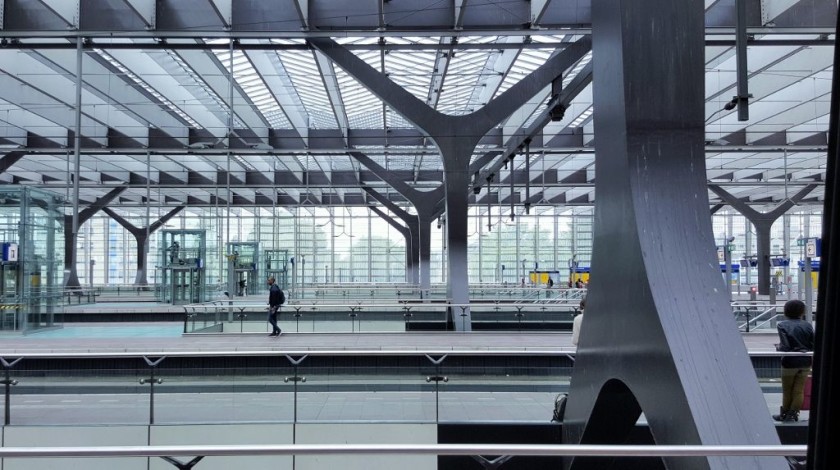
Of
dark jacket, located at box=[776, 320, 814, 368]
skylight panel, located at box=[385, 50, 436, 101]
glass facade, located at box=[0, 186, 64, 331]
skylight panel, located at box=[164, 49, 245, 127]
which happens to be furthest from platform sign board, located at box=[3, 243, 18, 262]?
dark jacket, located at box=[776, 320, 814, 368]

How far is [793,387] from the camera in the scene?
7590 mm

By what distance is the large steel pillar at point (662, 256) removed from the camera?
13.8 ft

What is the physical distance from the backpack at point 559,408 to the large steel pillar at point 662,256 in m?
2.06

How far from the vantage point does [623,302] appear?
201 inches

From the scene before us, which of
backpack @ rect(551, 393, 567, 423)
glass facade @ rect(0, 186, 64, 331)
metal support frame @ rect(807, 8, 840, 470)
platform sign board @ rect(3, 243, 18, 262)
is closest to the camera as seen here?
metal support frame @ rect(807, 8, 840, 470)

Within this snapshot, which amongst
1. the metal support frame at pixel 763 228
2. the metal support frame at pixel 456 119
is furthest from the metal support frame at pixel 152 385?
the metal support frame at pixel 763 228

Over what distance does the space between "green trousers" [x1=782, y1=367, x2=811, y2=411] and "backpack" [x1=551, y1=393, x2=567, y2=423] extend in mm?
2492

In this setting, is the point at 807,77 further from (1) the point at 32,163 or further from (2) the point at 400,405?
(1) the point at 32,163

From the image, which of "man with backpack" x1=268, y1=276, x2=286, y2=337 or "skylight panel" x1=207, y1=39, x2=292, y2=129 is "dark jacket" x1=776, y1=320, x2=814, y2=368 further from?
"man with backpack" x1=268, y1=276, x2=286, y2=337

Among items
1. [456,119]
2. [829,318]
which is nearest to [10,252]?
[456,119]

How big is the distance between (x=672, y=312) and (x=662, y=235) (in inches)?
23.3

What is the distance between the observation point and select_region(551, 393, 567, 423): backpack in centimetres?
785

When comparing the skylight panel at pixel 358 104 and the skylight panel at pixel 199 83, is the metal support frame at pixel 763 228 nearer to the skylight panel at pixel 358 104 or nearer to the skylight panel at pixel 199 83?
the skylight panel at pixel 358 104

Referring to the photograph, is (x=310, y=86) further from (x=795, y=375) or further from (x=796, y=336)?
(x=795, y=375)
